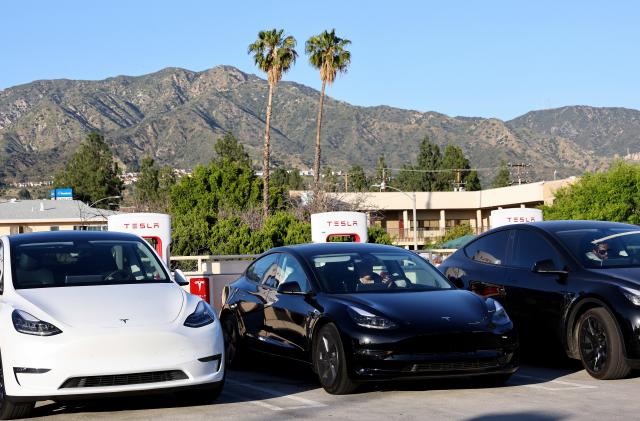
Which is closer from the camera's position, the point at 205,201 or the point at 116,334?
the point at 116,334

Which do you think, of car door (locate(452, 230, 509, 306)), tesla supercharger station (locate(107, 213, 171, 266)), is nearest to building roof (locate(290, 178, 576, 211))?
tesla supercharger station (locate(107, 213, 171, 266))

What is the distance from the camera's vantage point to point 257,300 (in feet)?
37.7

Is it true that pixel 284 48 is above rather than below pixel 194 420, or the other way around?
above

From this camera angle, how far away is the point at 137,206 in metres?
85.6

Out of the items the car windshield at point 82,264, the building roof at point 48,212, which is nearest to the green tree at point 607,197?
the building roof at point 48,212

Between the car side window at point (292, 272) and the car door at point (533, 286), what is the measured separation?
2.40m

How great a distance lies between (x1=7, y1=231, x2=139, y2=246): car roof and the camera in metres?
10.1

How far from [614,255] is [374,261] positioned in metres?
2.46

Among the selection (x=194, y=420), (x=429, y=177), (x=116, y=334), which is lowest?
(x=194, y=420)

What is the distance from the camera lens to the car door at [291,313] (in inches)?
408

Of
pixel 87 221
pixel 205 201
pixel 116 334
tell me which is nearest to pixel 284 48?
pixel 205 201

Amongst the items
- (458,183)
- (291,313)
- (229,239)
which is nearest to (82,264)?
(291,313)

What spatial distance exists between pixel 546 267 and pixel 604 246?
0.76 metres

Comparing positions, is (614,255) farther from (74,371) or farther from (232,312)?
(74,371)
